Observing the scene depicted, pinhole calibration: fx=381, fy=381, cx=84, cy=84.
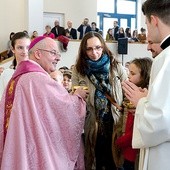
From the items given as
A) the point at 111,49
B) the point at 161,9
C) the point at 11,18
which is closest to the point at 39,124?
the point at 161,9

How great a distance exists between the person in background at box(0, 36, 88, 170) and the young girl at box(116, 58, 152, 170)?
0.31 metres

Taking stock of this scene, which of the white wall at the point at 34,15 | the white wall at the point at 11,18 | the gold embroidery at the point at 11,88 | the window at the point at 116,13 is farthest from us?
the window at the point at 116,13

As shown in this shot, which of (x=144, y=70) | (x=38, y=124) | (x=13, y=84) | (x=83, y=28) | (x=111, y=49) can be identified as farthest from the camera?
(x=83, y=28)

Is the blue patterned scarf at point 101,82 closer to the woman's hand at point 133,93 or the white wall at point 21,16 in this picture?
the woman's hand at point 133,93

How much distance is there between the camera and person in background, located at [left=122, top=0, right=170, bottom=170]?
155 centimetres

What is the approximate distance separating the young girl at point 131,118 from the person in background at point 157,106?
71 centimetres

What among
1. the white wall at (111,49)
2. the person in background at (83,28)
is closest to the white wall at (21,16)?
the person in background at (83,28)

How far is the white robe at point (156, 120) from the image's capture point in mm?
1550

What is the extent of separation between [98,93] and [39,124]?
0.62m

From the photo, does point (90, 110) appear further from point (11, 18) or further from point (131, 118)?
point (11, 18)

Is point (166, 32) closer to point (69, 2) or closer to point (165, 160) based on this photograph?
point (165, 160)

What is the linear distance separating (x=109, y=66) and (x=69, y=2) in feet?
39.7

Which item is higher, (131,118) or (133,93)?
(133,93)

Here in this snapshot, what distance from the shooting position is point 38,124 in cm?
223
